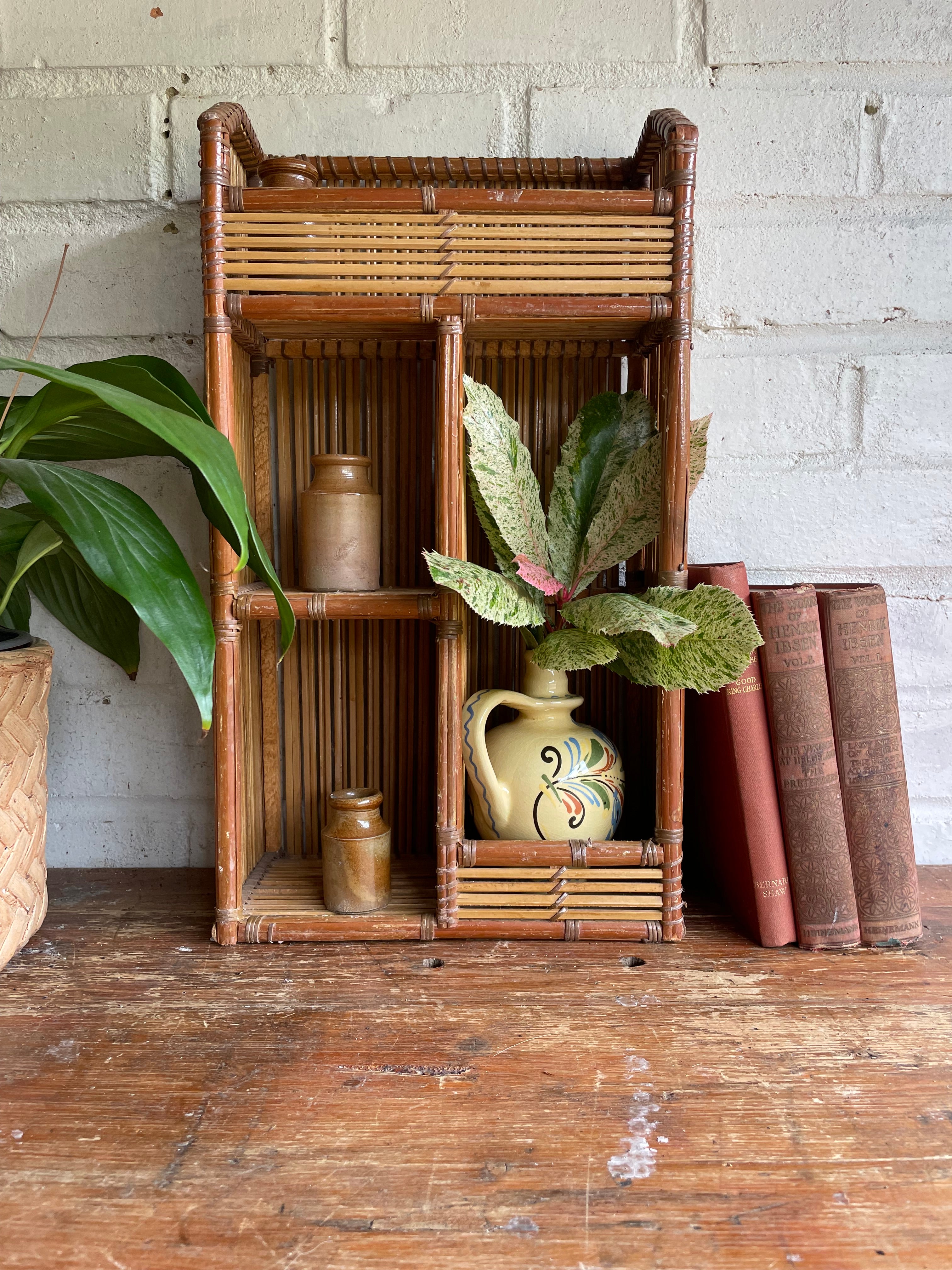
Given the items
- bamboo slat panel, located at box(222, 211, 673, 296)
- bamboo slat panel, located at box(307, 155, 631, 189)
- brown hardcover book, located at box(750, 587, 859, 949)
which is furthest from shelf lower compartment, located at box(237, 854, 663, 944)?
bamboo slat panel, located at box(307, 155, 631, 189)

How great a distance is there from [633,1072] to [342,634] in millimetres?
544

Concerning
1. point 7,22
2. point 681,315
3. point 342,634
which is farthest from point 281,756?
point 7,22

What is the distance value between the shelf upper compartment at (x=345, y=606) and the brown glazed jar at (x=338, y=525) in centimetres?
5

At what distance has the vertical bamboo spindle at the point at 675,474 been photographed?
2.48 ft

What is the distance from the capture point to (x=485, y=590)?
723 millimetres

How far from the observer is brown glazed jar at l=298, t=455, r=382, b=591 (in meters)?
0.82

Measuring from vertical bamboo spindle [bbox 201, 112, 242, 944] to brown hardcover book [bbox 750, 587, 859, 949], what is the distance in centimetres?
48

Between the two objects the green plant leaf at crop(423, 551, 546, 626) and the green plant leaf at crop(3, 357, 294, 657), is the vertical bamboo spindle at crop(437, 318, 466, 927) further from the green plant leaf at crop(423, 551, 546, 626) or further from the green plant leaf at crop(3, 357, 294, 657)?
the green plant leaf at crop(3, 357, 294, 657)

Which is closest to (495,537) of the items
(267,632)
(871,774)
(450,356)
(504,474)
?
(504,474)

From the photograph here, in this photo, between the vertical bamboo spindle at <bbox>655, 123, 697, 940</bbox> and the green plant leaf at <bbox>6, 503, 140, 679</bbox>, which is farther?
the green plant leaf at <bbox>6, 503, 140, 679</bbox>

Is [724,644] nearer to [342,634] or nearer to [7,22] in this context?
[342,634]

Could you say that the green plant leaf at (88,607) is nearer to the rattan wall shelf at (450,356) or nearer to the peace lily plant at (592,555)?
the rattan wall shelf at (450,356)

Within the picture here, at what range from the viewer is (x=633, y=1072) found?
60 cm

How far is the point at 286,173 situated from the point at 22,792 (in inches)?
24.3
